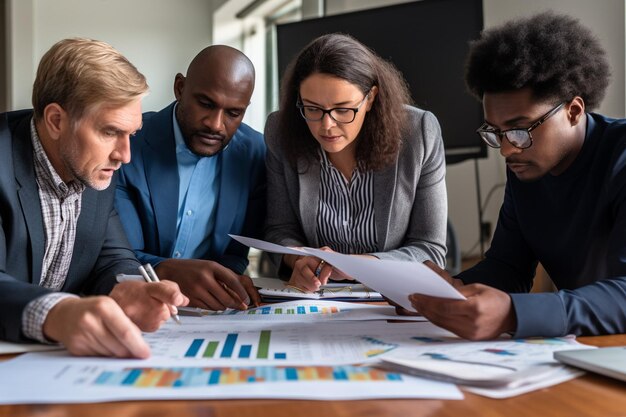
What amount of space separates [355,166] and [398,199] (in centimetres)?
17

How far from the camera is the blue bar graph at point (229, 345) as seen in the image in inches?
37.9

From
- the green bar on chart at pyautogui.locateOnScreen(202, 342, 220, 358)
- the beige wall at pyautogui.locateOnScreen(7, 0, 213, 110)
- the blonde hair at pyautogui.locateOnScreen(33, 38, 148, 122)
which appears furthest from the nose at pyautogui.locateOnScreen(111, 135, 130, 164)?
the beige wall at pyautogui.locateOnScreen(7, 0, 213, 110)

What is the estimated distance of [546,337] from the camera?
109 cm

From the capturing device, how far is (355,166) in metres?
2.10

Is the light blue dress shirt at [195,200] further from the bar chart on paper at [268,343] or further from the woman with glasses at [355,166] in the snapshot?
the bar chart on paper at [268,343]

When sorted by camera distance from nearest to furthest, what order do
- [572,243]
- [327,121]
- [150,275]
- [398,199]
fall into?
[150,275]
[572,243]
[327,121]
[398,199]

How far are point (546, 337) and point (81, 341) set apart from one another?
69 cm

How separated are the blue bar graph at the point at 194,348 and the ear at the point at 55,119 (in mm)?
657

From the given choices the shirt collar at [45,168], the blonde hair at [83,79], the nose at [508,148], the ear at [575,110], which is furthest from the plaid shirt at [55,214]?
the ear at [575,110]

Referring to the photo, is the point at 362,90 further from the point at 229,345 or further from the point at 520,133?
the point at 229,345

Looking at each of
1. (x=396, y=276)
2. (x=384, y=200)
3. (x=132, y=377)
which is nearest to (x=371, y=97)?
(x=384, y=200)

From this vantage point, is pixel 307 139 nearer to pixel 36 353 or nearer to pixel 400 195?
pixel 400 195

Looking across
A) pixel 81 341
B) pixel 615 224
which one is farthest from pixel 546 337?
pixel 81 341

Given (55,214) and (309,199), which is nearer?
(55,214)
